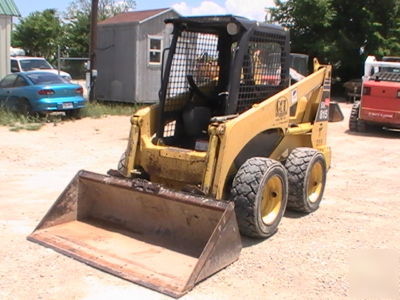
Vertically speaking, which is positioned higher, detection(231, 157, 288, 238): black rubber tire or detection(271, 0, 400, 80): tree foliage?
detection(271, 0, 400, 80): tree foliage

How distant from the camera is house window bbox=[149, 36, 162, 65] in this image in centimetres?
1847

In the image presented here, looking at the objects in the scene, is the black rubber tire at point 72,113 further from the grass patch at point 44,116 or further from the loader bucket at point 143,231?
the loader bucket at point 143,231

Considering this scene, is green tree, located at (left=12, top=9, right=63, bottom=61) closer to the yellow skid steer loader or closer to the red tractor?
the red tractor

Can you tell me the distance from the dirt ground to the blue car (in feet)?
16.0

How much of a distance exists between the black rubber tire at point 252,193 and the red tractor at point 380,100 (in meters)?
8.27

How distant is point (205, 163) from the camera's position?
16.6 ft

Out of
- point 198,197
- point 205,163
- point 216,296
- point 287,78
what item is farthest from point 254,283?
point 287,78

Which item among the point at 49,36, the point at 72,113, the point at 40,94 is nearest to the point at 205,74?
the point at 40,94

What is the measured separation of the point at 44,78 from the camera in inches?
580

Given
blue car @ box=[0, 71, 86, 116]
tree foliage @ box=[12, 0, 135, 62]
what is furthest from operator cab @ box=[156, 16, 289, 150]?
tree foliage @ box=[12, 0, 135, 62]

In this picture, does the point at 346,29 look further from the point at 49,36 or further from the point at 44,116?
the point at 49,36

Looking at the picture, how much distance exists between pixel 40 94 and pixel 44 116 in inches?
28.9

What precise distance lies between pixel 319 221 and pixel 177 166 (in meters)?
1.88

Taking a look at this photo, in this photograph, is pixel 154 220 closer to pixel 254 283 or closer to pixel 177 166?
pixel 177 166
